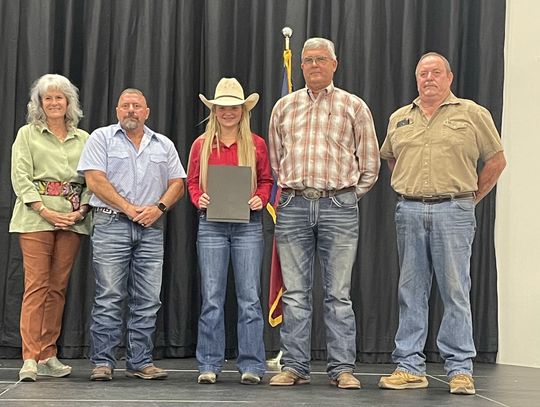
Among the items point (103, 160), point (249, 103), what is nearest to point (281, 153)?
point (249, 103)

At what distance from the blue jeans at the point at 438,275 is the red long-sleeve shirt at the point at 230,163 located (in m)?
0.69

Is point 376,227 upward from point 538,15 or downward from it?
downward

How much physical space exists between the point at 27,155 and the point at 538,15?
3.50 m

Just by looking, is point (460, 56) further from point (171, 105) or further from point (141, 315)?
point (141, 315)

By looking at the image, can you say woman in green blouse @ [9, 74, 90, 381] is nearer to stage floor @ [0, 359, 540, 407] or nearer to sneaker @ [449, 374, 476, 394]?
stage floor @ [0, 359, 540, 407]

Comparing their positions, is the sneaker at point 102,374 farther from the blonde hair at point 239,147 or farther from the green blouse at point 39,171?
the blonde hair at point 239,147

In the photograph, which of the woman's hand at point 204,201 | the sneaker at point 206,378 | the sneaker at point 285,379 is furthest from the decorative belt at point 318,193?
the sneaker at point 206,378

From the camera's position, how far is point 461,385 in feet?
13.7

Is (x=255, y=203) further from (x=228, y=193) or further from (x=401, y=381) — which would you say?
(x=401, y=381)

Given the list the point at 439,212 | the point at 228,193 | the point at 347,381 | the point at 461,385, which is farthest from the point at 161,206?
the point at 461,385

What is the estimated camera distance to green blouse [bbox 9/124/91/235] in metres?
4.45

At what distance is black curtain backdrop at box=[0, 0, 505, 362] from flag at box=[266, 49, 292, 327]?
1.48 feet

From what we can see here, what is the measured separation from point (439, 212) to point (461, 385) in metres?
0.84

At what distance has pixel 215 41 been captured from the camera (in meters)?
5.75
